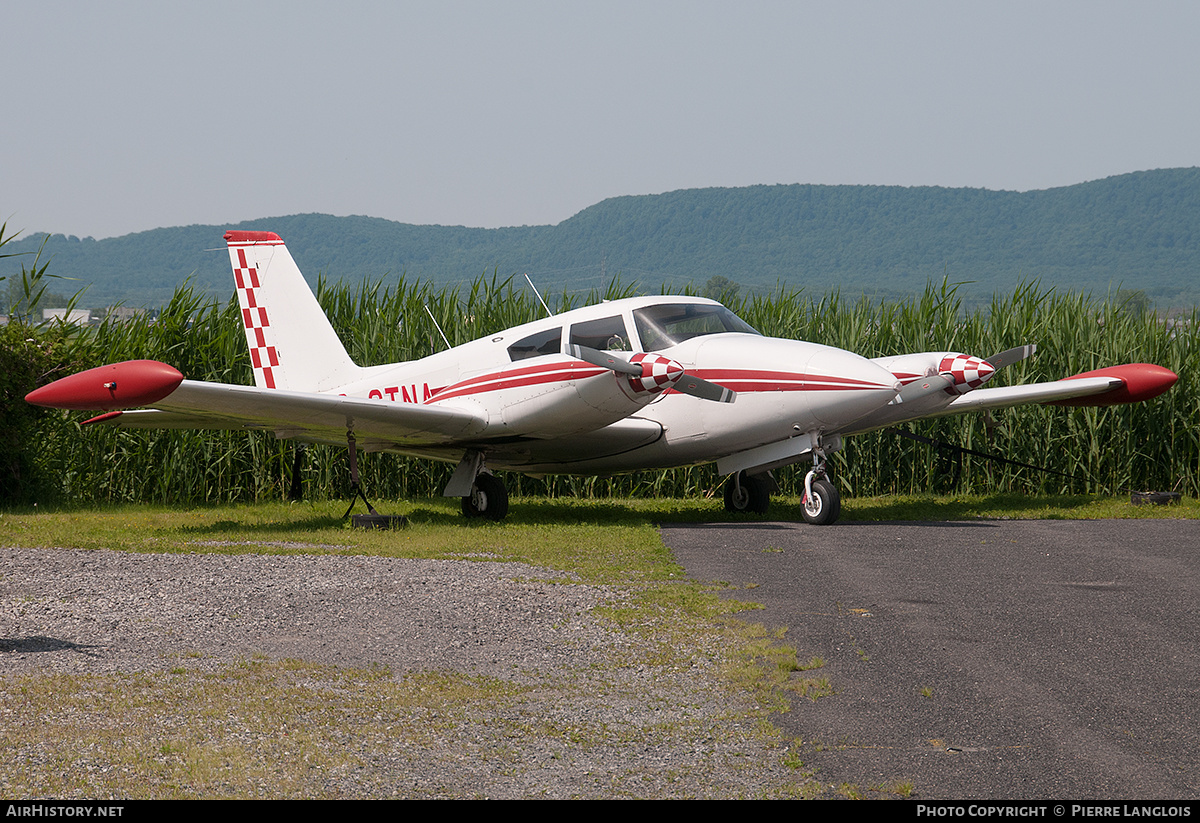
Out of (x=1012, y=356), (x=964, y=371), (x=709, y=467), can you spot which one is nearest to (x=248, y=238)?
(x=709, y=467)

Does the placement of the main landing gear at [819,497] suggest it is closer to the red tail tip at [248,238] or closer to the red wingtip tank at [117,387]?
the red wingtip tank at [117,387]

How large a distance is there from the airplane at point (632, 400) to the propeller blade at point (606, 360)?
1 cm

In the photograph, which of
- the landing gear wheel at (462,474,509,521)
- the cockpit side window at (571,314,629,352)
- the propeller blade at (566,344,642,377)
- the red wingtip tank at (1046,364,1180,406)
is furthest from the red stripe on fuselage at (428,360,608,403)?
the red wingtip tank at (1046,364,1180,406)

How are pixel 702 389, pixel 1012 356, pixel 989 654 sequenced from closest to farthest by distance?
pixel 989 654 < pixel 702 389 < pixel 1012 356

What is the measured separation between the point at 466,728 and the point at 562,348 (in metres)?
6.80

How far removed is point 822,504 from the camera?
11.1 m

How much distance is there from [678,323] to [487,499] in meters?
2.83

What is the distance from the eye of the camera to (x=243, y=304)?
13234 mm

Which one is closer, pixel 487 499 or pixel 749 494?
pixel 487 499

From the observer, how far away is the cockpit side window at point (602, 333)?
35.9ft

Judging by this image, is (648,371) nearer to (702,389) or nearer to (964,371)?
(702,389)

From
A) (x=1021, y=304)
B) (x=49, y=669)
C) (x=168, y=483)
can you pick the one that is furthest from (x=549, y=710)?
(x=1021, y=304)

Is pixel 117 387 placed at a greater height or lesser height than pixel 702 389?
greater

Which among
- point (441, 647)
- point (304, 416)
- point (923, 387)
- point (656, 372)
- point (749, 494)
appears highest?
point (656, 372)
